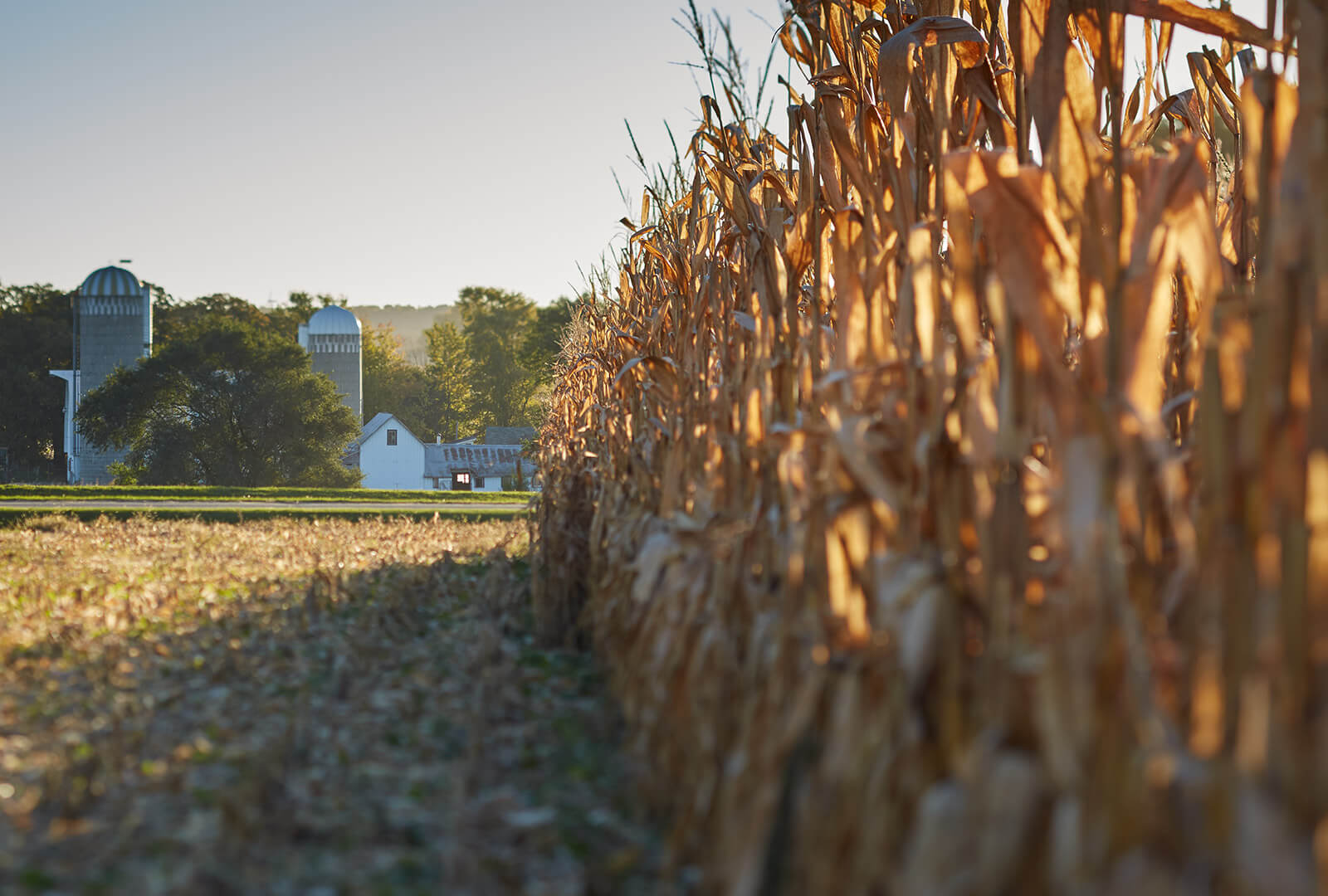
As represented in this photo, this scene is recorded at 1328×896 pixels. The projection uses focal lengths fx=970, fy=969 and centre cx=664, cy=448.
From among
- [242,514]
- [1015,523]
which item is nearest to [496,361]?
[242,514]

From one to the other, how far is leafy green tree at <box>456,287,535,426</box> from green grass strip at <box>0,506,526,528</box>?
150ft

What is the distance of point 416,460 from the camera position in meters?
42.8

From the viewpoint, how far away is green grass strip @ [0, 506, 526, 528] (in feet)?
31.0

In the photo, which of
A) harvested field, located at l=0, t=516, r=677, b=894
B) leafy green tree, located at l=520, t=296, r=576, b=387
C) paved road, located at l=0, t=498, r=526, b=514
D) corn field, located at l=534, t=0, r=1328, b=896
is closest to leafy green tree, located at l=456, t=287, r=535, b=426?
leafy green tree, located at l=520, t=296, r=576, b=387

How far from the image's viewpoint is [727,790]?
168 centimetres

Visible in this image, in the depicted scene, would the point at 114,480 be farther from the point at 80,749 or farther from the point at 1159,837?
the point at 1159,837

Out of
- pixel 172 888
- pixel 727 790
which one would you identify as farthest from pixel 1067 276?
pixel 172 888

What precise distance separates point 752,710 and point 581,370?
21.6 feet

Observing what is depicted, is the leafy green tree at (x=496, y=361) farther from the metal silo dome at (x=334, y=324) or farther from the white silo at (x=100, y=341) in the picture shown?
the white silo at (x=100, y=341)

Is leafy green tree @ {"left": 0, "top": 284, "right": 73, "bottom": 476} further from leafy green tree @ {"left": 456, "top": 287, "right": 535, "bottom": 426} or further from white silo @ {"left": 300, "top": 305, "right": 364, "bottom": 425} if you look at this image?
leafy green tree @ {"left": 456, "top": 287, "right": 535, "bottom": 426}

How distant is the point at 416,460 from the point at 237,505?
1250 inches

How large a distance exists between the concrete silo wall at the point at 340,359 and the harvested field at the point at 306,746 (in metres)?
41.7

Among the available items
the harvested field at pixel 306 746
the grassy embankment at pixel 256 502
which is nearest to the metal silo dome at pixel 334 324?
the grassy embankment at pixel 256 502

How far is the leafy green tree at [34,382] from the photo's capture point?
40312 millimetres
